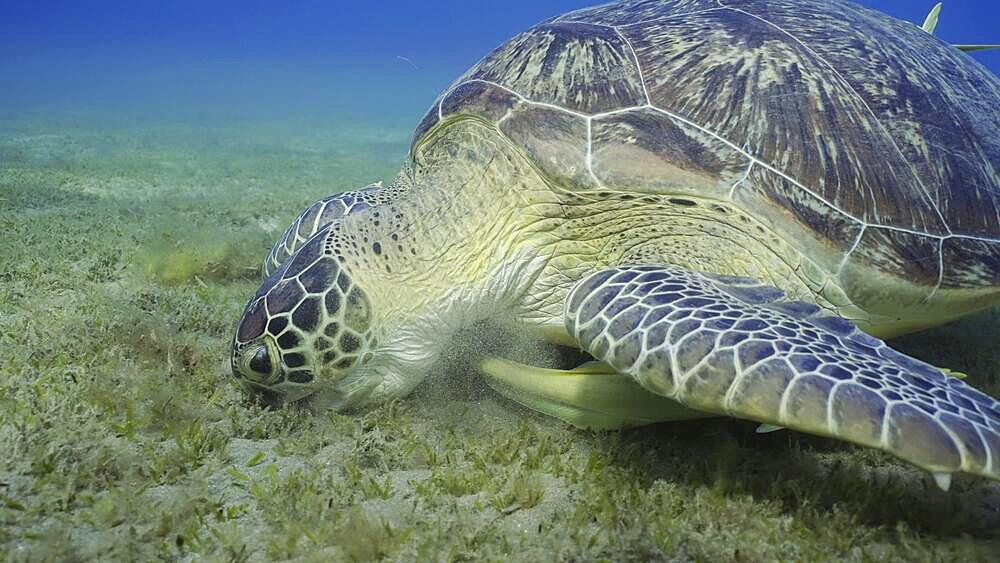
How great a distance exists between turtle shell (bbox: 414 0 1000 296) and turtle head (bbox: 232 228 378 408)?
0.94 metres

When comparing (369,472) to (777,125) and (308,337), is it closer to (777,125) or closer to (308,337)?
(308,337)

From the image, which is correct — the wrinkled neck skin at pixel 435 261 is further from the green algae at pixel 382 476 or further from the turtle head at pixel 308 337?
the green algae at pixel 382 476

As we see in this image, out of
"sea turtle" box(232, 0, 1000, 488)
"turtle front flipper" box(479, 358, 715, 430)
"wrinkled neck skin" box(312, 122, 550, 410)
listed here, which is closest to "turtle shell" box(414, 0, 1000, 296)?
"sea turtle" box(232, 0, 1000, 488)

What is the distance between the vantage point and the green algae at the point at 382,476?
155 cm

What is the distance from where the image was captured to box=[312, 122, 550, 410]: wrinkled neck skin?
7.52 ft

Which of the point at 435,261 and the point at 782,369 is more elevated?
the point at 435,261

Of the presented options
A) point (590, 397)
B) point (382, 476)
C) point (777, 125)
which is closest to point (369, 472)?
point (382, 476)

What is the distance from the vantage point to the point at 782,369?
1576mm

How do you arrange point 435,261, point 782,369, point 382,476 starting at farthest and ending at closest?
point 435,261, point 382,476, point 782,369

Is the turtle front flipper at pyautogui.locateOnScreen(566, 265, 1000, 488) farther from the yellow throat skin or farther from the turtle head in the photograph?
the turtle head

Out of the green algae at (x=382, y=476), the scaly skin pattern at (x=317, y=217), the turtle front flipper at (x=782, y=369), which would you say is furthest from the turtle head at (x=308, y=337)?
the scaly skin pattern at (x=317, y=217)

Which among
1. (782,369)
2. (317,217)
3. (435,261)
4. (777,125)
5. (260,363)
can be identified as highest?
(777,125)

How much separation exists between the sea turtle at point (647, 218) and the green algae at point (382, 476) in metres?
0.19

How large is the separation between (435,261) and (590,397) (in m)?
0.83
